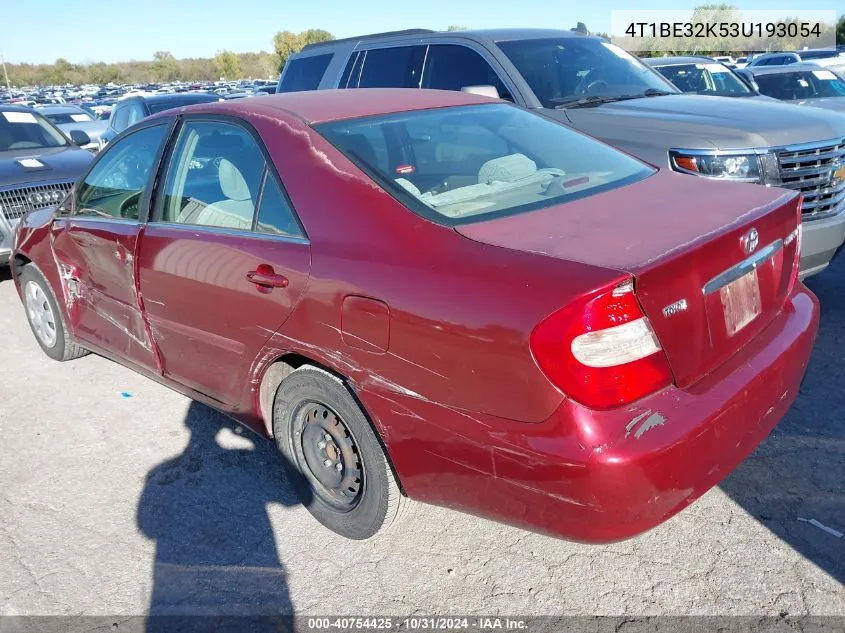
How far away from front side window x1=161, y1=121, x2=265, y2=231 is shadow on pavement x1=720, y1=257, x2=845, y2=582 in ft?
7.77

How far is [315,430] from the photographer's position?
3051mm

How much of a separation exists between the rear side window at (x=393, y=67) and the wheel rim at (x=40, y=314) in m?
3.35

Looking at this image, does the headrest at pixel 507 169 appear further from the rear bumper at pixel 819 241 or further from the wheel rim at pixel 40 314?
the wheel rim at pixel 40 314

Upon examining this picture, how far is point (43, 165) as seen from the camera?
7500 millimetres

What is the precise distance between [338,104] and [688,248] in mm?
1730

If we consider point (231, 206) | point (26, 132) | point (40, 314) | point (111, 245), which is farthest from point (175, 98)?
point (231, 206)

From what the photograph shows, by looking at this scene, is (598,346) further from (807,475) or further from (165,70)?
(165,70)

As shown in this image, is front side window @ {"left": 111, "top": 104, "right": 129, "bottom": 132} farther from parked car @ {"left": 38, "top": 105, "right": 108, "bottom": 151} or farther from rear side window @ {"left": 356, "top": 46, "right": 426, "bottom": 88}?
rear side window @ {"left": 356, "top": 46, "right": 426, "bottom": 88}

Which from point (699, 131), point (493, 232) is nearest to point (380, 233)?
point (493, 232)

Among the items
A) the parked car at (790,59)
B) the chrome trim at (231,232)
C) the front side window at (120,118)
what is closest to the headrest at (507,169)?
the chrome trim at (231,232)

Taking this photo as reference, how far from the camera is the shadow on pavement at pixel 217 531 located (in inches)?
108

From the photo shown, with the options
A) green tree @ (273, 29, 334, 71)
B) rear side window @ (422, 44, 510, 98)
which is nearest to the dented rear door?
rear side window @ (422, 44, 510, 98)

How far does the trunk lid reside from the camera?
7.34 feet

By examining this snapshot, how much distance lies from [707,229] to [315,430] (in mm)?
1663
